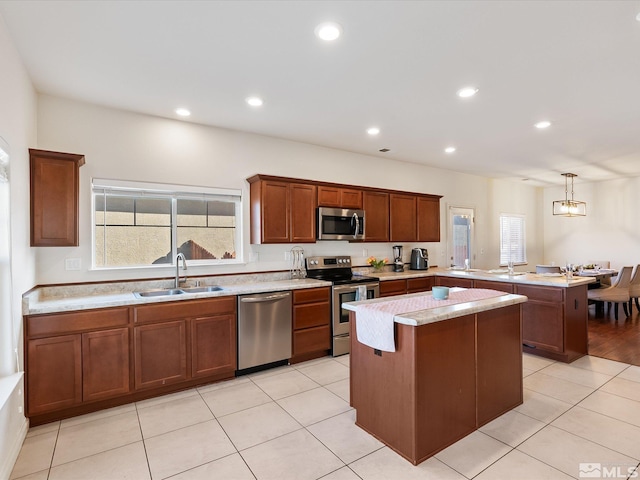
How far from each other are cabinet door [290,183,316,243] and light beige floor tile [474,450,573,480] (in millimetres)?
2979

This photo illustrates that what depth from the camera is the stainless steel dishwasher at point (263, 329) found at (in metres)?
3.59

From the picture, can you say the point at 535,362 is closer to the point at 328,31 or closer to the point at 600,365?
the point at 600,365

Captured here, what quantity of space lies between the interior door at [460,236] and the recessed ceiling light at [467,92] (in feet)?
12.1

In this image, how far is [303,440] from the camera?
2.46 m

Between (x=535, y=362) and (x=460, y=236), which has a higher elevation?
(x=460, y=236)

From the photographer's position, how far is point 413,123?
4082 mm

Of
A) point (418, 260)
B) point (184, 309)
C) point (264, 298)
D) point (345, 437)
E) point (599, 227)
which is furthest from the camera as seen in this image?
point (599, 227)

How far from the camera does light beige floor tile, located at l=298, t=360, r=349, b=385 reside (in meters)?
3.56

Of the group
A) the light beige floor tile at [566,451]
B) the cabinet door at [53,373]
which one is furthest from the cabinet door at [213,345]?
the light beige floor tile at [566,451]

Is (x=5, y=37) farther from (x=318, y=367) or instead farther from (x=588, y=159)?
(x=588, y=159)

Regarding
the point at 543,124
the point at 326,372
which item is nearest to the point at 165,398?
the point at 326,372

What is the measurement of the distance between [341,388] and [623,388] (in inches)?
103

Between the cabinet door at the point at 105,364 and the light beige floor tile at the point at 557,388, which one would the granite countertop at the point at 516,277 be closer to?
the light beige floor tile at the point at 557,388

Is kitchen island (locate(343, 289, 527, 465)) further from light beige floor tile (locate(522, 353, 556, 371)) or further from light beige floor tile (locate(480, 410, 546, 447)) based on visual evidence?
light beige floor tile (locate(522, 353, 556, 371))
